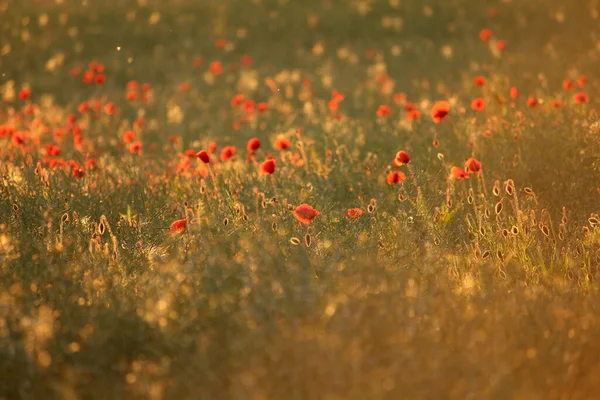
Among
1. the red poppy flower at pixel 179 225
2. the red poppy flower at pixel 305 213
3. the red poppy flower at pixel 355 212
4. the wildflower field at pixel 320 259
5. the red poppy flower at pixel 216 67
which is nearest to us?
the wildflower field at pixel 320 259

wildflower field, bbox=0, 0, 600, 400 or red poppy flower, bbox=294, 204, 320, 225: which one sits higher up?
red poppy flower, bbox=294, 204, 320, 225

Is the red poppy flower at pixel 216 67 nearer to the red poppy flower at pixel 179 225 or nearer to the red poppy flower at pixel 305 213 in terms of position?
the red poppy flower at pixel 179 225

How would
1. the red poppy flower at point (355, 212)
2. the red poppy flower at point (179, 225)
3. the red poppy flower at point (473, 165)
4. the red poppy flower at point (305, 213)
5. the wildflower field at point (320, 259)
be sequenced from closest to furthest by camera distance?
the wildflower field at point (320, 259)
the red poppy flower at point (305, 213)
the red poppy flower at point (179, 225)
the red poppy flower at point (355, 212)
the red poppy flower at point (473, 165)

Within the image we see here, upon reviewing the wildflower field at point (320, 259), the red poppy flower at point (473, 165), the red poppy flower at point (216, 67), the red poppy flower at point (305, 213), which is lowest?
the red poppy flower at point (216, 67)

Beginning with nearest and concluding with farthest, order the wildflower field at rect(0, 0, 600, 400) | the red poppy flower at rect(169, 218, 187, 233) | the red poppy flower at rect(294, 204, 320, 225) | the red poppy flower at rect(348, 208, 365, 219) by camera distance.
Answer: the wildflower field at rect(0, 0, 600, 400) < the red poppy flower at rect(294, 204, 320, 225) < the red poppy flower at rect(169, 218, 187, 233) < the red poppy flower at rect(348, 208, 365, 219)

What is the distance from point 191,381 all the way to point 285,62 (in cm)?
758

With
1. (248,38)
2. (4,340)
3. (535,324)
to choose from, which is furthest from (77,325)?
(248,38)

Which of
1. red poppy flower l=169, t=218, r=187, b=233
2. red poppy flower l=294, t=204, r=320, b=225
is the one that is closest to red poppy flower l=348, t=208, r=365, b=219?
red poppy flower l=294, t=204, r=320, b=225

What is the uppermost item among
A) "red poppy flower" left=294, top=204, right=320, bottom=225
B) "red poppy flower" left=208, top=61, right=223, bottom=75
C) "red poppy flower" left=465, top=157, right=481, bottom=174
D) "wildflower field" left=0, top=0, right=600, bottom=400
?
"red poppy flower" left=465, top=157, right=481, bottom=174

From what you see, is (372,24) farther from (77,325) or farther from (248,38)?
(77,325)

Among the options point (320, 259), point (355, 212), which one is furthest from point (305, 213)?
point (355, 212)

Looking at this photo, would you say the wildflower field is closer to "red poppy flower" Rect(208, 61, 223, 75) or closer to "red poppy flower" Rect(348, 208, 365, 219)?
"red poppy flower" Rect(348, 208, 365, 219)

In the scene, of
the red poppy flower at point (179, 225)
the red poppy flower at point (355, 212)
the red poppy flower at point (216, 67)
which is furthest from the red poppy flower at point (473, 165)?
the red poppy flower at point (216, 67)

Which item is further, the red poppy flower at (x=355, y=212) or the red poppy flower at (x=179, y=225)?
the red poppy flower at (x=355, y=212)
